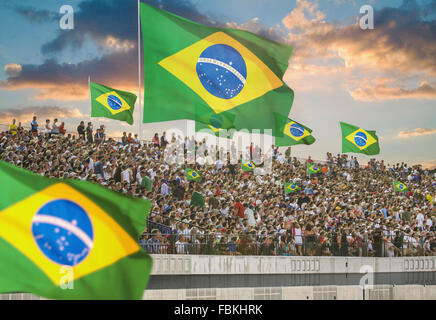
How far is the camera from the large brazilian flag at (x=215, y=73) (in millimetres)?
15680

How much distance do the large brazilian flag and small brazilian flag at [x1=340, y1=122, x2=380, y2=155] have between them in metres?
17.6

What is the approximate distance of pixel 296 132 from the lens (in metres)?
22.5

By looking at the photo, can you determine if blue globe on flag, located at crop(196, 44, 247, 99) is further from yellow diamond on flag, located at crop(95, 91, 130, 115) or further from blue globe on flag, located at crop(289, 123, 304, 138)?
yellow diamond on flag, located at crop(95, 91, 130, 115)

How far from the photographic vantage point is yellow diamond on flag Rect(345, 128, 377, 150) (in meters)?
32.9

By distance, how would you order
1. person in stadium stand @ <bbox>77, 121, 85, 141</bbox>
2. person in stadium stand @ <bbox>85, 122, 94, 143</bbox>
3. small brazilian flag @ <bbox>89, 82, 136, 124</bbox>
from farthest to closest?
1. person in stadium stand @ <bbox>77, 121, 85, 141</bbox>
2. person in stadium stand @ <bbox>85, 122, 94, 143</bbox>
3. small brazilian flag @ <bbox>89, 82, 136, 124</bbox>

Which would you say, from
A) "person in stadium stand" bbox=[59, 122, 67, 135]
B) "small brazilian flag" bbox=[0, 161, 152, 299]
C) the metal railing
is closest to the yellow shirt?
"person in stadium stand" bbox=[59, 122, 67, 135]

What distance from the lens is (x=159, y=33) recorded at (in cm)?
1587

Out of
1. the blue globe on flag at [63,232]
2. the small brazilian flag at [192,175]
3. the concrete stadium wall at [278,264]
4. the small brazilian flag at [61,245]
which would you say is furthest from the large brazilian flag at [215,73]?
the small brazilian flag at [192,175]

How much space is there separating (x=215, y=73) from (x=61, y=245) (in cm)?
819

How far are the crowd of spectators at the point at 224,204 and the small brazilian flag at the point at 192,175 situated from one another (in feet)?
1.25

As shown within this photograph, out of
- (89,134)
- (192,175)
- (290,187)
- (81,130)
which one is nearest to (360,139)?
(290,187)
